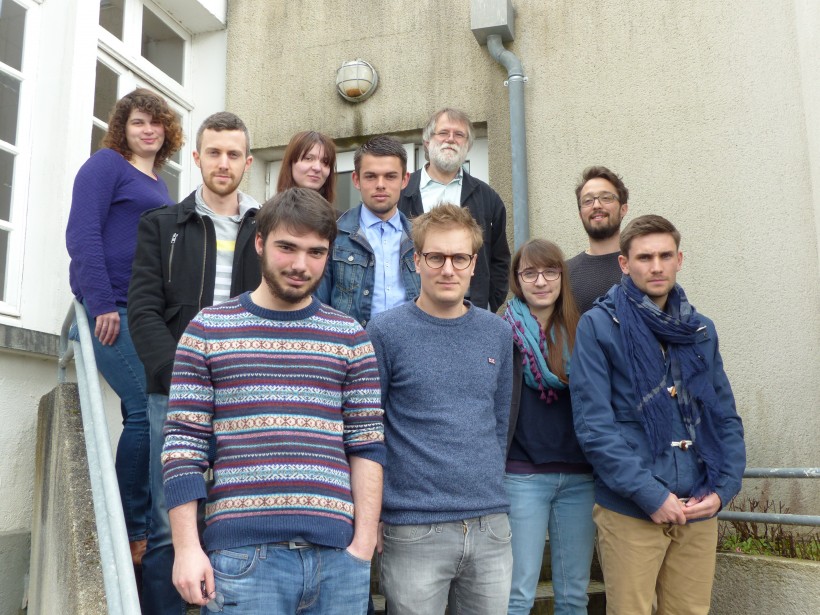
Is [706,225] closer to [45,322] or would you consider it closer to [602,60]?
[602,60]

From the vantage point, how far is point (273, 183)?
6.42m

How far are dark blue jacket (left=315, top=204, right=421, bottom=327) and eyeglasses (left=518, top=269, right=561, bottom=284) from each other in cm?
44

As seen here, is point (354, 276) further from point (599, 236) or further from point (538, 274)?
point (599, 236)

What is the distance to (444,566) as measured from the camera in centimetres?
256

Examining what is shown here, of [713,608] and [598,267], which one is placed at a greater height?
[598,267]

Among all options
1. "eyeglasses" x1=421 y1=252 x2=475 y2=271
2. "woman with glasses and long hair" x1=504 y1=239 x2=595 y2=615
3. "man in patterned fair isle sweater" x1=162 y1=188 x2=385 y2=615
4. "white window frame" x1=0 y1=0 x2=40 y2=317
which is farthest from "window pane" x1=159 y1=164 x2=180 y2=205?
"man in patterned fair isle sweater" x1=162 y1=188 x2=385 y2=615

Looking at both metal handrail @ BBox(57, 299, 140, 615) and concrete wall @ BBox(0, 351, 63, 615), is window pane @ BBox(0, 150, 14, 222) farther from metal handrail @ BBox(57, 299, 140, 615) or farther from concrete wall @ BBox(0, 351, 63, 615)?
metal handrail @ BBox(57, 299, 140, 615)

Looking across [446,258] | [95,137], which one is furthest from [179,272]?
[95,137]

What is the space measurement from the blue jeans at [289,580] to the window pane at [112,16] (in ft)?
14.1

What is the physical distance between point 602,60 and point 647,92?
39cm

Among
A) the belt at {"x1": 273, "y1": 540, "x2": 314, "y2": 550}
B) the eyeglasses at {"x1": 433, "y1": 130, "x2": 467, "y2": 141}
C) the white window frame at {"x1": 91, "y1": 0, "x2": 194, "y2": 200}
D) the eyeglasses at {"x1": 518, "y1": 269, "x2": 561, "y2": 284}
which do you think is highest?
the white window frame at {"x1": 91, "y1": 0, "x2": 194, "y2": 200}

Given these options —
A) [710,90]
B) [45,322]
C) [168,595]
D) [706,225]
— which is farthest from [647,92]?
[168,595]

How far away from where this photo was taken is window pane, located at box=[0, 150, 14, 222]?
4238 millimetres

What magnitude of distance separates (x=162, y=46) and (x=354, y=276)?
3669 millimetres
